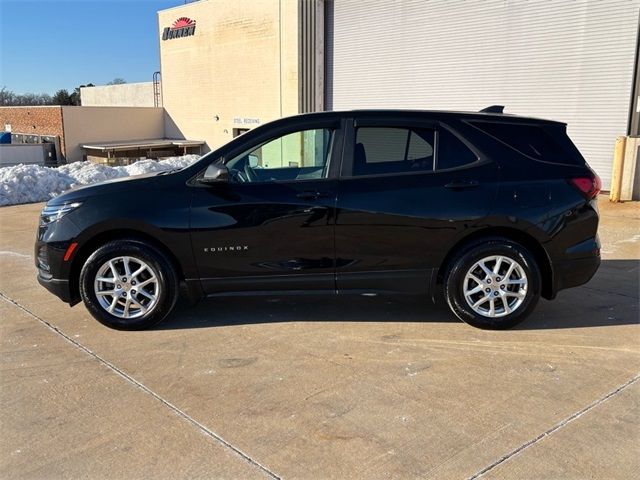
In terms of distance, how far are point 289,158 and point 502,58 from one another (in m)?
11.4

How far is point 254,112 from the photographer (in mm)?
27062

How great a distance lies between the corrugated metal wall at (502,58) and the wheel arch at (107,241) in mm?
11567

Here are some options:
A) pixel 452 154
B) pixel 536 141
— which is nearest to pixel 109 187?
pixel 452 154

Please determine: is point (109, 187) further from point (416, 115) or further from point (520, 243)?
point (520, 243)

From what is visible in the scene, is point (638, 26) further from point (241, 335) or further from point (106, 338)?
point (106, 338)

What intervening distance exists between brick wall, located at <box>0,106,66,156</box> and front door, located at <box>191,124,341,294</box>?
3657 centimetres

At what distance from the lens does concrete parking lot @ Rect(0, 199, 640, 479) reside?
A: 2.92m

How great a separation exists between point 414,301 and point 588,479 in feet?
9.22

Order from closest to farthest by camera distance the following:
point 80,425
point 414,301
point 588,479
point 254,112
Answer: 1. point 588,479
2. point 80,425
3. point 414,301
4. point 254,112

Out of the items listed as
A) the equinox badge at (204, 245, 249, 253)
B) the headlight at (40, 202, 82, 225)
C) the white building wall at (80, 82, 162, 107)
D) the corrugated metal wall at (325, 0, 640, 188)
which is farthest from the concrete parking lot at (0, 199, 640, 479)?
the white building wall at (80, 82, 162, 107)

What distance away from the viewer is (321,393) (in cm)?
362

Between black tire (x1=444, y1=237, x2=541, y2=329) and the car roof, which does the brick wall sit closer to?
the car roof

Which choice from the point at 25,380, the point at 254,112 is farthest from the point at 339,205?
the point at 254,112

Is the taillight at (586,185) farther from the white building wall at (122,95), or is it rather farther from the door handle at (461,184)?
the white building wall at (122,95)
